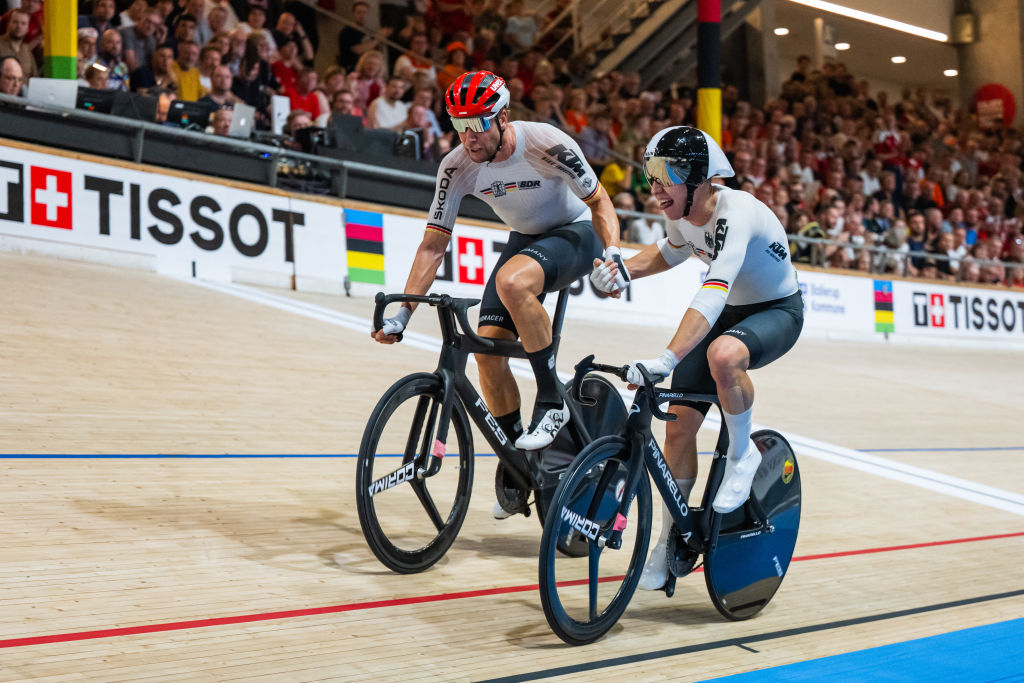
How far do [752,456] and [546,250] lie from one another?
857 millimetres

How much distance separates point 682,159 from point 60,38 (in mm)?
6526

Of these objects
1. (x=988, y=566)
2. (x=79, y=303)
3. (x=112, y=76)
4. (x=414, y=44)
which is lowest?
(x=988, y=566)

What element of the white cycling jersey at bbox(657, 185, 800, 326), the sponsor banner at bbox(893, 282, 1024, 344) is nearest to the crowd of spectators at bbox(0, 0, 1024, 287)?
the sponsor banner at bbox(893, 282, 1024, 344)

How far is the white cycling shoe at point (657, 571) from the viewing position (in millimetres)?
2965

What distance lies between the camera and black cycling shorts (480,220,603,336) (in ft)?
10.4

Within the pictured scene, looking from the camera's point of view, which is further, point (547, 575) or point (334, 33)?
point (334, 33)

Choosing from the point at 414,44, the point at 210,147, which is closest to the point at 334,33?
the point at 414,44

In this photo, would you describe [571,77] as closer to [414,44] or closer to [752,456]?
[414,44]

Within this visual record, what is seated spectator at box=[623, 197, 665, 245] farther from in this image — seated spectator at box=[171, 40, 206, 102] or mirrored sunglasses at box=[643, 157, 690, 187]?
mirrored sunglasses at box=[643, 157, 690, 187]

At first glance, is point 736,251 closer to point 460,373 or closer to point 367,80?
point 460,373

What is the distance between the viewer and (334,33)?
11.8 m

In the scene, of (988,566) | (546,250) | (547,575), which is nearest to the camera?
(547,575)

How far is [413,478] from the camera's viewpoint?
2.96 metres

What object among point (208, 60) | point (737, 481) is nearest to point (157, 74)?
point (208, 60)
